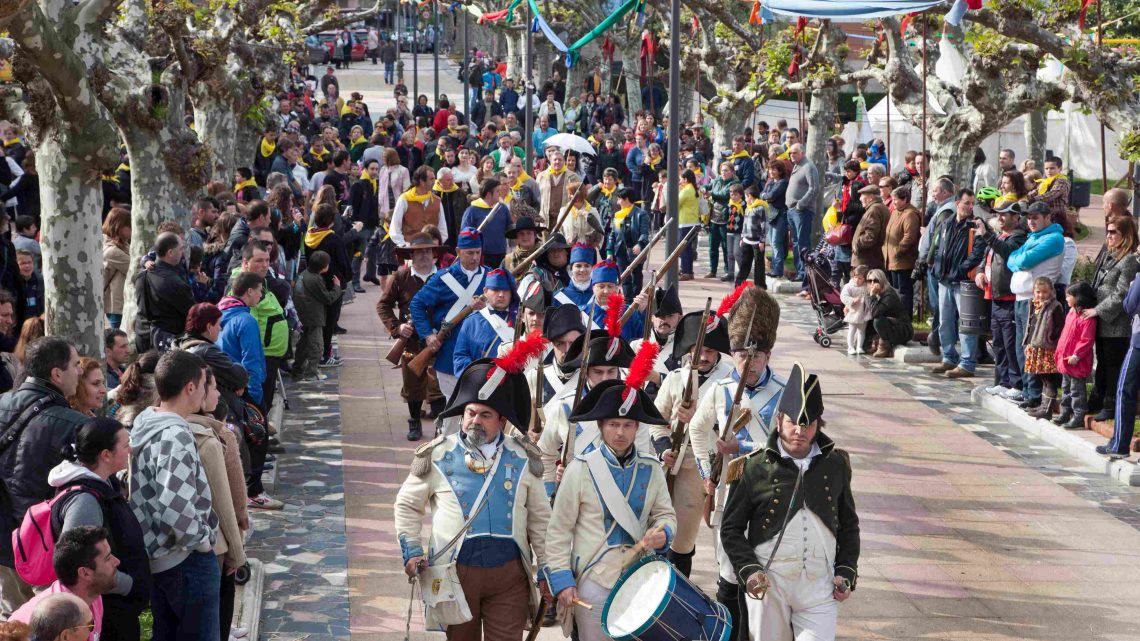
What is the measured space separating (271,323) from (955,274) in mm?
7292

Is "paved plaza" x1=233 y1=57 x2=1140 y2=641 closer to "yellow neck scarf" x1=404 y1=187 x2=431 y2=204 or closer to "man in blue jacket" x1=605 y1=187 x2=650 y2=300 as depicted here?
"yellow neck scarf" x1=404 y1=187 x2=431 y2=204

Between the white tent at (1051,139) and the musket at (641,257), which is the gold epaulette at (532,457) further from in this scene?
the white tent at (1051,139)

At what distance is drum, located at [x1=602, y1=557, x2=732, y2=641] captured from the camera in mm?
5922

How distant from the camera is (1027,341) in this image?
506 inches

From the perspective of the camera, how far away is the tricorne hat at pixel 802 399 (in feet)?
20.8

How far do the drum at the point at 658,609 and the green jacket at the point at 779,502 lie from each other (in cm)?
32

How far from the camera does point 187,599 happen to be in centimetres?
647

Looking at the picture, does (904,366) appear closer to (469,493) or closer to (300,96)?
(469,493)

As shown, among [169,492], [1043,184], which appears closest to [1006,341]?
[1043,184]

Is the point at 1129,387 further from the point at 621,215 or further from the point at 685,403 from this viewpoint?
the point at 621,215

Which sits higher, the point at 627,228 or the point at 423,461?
the point at 627,228

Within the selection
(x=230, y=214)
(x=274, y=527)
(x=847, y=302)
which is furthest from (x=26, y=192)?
(x=847, y=302)

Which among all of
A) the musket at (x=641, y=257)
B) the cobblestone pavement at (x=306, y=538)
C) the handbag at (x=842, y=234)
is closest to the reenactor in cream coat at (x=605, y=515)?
the cobblestone pavement at (x=306, y=538)

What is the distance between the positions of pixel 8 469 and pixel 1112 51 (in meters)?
12.1
